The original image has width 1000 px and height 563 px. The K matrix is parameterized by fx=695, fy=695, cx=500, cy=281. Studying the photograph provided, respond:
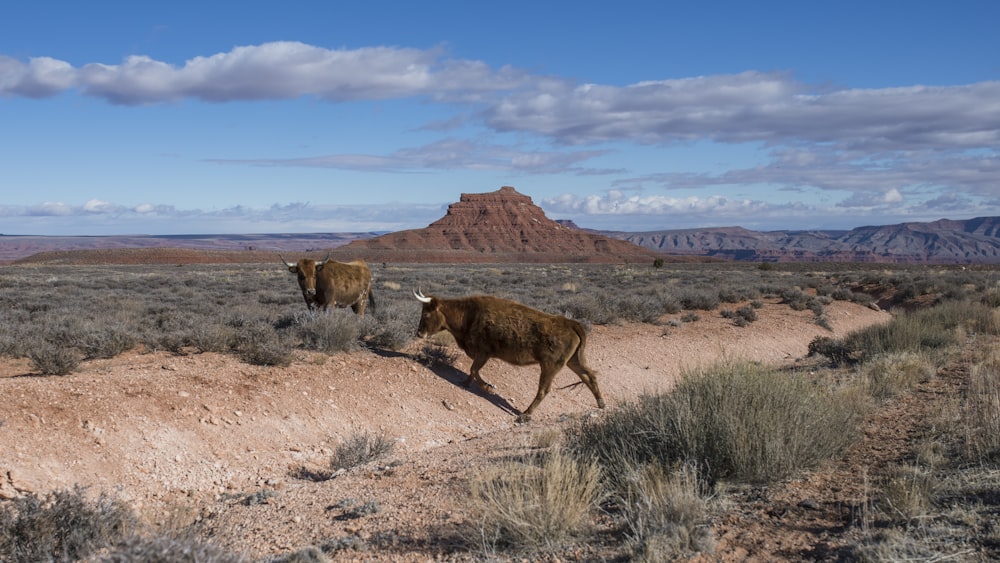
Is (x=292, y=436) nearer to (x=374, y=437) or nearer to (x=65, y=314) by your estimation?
(x=374, y=437)

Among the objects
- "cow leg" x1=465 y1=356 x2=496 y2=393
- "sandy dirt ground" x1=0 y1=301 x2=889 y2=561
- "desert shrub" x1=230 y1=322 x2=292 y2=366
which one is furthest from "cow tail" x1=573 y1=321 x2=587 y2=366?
"desert shrub" x1=230 y1=322 x2=292 y2=366

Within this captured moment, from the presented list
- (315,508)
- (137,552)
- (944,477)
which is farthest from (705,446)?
(137,552)

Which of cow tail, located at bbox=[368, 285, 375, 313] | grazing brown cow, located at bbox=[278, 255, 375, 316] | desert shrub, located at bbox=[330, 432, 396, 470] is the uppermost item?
grazing brown cow, located at bbox=[278, 255, 375, 316]

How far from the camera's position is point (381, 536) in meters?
4.65

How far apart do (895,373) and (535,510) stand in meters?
6.57

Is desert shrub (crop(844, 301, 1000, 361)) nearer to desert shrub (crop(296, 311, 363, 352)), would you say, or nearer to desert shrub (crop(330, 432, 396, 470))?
desert shrub (crop(330, 432, 396, 470))

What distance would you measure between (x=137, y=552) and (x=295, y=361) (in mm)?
7020

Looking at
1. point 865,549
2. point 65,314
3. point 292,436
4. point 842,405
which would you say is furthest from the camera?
point 65,314

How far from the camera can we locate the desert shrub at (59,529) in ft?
14.5

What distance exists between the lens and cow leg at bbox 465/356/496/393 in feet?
34.9

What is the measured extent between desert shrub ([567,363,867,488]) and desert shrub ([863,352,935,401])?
7.91 ft

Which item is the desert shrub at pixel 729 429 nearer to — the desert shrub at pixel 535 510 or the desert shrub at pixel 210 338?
the desert shrub at pixel 535 510

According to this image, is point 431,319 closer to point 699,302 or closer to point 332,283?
point 332,283

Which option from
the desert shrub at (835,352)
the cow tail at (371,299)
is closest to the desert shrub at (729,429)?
the desert shrub at (835,352)
